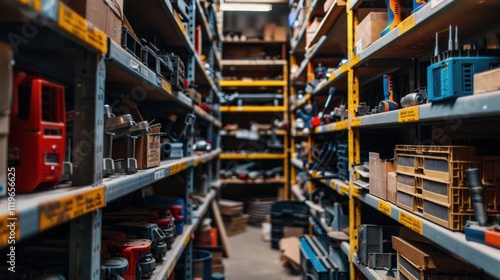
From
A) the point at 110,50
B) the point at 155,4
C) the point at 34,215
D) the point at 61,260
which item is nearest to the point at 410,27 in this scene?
the point at 110,50

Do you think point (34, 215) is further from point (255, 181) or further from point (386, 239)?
point (255, 181)

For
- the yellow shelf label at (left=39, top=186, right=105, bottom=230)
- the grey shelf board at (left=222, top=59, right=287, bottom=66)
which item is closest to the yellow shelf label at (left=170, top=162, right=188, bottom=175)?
the yellow shelf label at (left=39, top=186, right=105, bottom=230)

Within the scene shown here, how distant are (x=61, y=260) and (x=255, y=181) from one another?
15.3 feet

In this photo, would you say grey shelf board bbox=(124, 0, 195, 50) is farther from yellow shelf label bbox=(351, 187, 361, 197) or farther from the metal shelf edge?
yellow shelf label bbox=(351, 187, 361, 197)

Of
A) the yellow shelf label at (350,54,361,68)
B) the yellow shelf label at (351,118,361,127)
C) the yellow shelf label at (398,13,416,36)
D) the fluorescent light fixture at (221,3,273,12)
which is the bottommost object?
the yellow shelf label at (351,118,361,127)

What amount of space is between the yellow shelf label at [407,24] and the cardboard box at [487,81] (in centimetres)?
43

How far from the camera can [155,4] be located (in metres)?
2.07

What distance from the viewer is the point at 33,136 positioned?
929 mm

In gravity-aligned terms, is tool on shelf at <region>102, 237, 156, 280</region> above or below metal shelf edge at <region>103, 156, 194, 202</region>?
below

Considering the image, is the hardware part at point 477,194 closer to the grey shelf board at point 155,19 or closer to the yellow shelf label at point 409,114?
the yellow shelf label at point 409,114

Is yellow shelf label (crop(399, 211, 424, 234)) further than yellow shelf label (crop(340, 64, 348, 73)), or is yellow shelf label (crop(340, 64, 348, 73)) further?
yellow shelf label (crop(340, 64, 348, 73))

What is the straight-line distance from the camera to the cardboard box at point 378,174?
188cm

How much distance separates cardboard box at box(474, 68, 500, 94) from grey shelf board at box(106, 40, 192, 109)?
3.75 ft

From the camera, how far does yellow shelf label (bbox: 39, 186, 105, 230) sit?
2.71 ft
